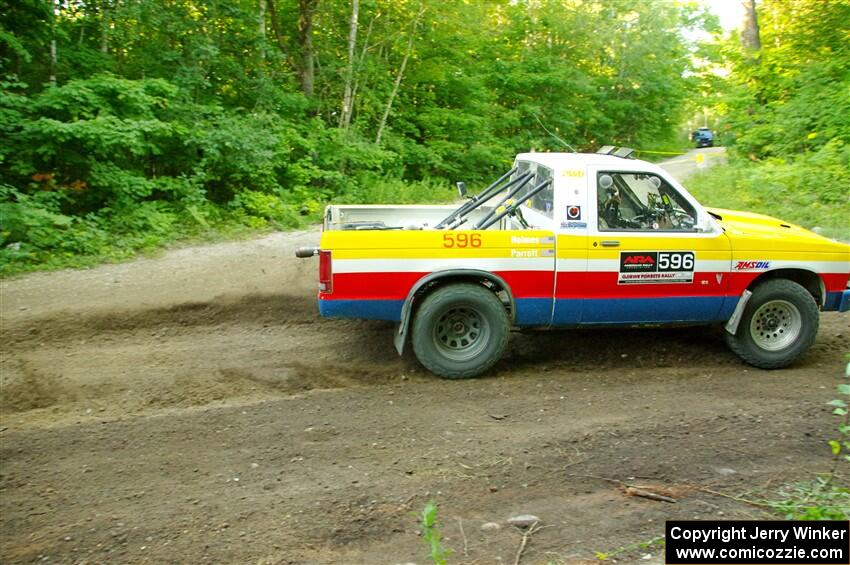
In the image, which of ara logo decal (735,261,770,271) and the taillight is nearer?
the taillight

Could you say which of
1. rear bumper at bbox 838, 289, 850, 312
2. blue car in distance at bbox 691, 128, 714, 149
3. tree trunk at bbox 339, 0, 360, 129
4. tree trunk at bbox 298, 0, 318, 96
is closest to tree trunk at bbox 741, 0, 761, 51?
tree trunk at bbox 339, 0, 360, 129

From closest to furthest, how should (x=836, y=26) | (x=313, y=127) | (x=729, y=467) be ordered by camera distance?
1. (x=729, y=467)
2. (x=313, y=127)
3. (x=836, y=26)

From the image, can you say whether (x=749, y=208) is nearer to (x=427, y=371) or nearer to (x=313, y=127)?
(x=313, y=127)

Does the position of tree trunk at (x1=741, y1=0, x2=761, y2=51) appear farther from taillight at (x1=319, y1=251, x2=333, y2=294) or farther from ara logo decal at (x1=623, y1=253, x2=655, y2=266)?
taillight at (x1=319, y1=251, x2=333, y2=294)

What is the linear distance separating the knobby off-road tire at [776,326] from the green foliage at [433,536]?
13.6 feet

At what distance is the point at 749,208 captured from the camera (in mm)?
14438

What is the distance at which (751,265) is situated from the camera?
6.66 metres

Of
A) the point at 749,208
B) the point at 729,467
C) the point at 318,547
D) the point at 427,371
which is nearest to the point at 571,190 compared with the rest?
the point at 427,371

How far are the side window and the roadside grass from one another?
680 centimetres

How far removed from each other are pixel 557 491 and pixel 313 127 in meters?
12.3

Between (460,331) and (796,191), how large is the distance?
1107 centimetres

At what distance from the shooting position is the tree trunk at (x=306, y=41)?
15539 mm

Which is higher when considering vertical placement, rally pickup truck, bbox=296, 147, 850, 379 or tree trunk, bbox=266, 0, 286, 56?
tree trunk, bbox=266, 0, 286, 56

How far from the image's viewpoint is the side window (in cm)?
657
